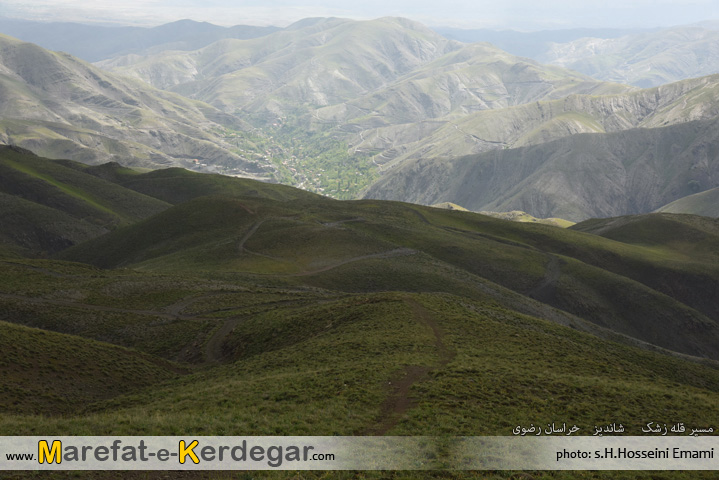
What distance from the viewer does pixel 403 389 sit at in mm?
35125

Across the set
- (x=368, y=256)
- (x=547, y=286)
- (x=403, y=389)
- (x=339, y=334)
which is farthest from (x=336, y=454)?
(x=547, y=286)

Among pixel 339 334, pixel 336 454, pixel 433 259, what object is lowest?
pixel 336 454

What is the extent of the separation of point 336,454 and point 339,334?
2543cm

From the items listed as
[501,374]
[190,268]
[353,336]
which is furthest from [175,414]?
[190,268]

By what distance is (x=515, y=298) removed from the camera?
95.4 m

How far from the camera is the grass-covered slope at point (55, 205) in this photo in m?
148

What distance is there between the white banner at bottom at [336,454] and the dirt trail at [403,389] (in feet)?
9.11

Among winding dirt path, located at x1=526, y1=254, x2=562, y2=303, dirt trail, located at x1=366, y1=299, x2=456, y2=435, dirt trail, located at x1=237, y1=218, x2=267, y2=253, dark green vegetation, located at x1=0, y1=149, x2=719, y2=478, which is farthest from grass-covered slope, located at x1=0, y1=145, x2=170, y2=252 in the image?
dirt trail, located at x1=366, y1=299, x2=456, y2=435

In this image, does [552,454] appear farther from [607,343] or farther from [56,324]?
[56,324]

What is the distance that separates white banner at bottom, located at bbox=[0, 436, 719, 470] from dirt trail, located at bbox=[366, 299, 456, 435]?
9.11 feet

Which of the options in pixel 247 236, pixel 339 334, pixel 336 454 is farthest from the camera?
pixel 247 236

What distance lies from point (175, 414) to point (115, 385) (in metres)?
16.1

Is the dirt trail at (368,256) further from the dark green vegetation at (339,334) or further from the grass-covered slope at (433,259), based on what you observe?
the dark green vegetation at (339,334)

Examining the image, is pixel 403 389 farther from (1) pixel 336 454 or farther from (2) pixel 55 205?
(2) pixel 55 205
